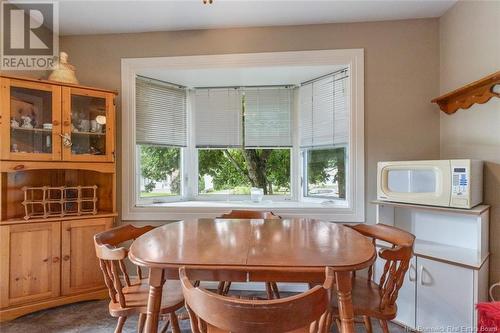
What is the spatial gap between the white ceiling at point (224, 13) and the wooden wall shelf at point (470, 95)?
0.79 meters

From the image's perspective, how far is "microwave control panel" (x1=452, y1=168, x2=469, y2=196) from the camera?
5.35 ft

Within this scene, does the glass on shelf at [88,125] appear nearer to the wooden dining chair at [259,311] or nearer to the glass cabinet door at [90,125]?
the glass cabinet door at [90,125]

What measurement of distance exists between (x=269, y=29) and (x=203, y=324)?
2401 mm

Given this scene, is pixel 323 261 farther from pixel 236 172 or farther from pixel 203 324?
pixel 236 172

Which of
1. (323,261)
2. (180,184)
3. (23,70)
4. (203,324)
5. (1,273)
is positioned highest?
(23,70)

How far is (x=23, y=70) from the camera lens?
2.31m

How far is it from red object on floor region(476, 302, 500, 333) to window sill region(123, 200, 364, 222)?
1.12m

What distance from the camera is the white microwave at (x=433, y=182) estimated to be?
1.65m

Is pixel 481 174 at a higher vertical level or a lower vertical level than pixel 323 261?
higher

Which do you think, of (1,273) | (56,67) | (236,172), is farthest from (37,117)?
(236,172)

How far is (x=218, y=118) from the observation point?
2.90 metres

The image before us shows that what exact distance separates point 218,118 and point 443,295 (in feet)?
7.87

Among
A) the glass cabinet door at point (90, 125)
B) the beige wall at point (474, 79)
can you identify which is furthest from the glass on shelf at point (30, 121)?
the beige wall at point (474, 79)

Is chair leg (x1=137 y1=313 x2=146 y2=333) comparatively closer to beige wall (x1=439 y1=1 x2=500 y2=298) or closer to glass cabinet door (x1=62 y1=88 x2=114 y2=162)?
glass cabinet door (x1=62 y1=88 x2=114 y2=162)
